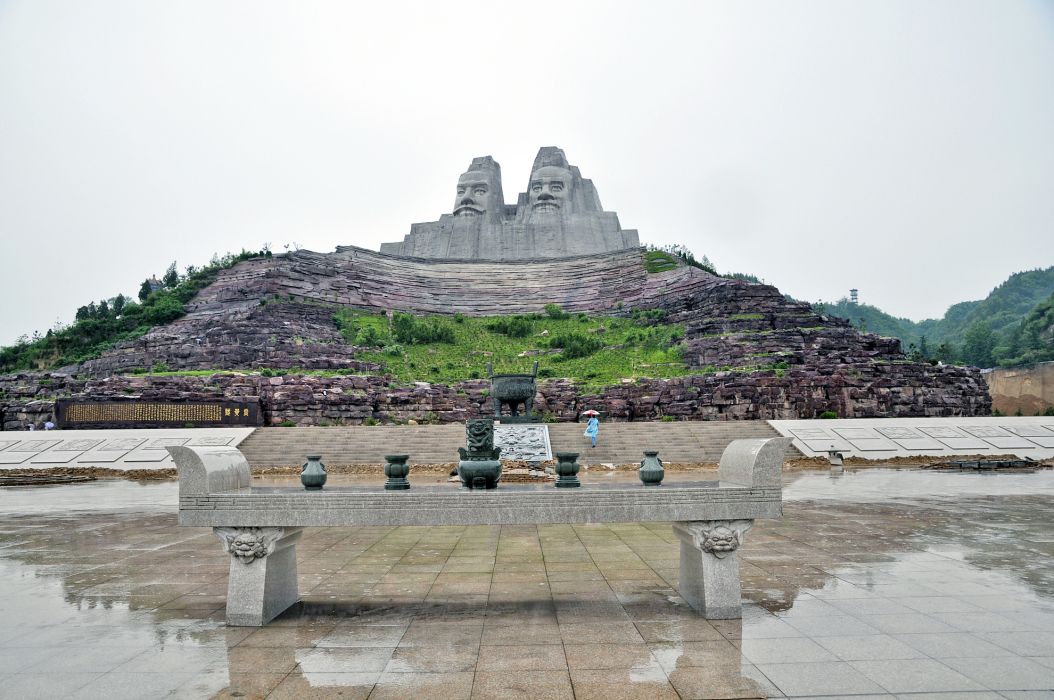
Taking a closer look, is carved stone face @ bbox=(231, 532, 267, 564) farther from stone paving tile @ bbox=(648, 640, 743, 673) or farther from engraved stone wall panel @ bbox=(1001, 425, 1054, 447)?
engraved stone wall panel @ bbox=(1001, 425, 1054, 447)

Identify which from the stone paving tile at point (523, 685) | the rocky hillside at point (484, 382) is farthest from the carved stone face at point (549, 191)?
the stone paving tile at point (523, 685)

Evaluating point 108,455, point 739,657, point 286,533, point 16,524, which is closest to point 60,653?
point 286,533

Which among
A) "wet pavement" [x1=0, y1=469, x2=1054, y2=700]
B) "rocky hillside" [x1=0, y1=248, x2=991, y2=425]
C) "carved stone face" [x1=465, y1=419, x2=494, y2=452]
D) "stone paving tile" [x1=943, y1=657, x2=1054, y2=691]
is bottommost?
"wet pavement" [x1=0, y1=469, x2=1054, y2=700]

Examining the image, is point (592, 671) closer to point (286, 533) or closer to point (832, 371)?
point (286, 533)

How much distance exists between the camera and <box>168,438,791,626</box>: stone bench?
5422mm

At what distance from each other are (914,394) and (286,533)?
29.0m

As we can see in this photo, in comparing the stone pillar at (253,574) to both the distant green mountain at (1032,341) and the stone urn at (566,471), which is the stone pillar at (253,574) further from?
the distant green mountain at (1032,341)

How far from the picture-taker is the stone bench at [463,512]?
213 inches

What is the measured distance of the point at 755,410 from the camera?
2759 centimetres

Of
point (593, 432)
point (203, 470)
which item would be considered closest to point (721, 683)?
point (203, 470)

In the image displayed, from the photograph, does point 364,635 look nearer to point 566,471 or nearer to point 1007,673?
point 566,471

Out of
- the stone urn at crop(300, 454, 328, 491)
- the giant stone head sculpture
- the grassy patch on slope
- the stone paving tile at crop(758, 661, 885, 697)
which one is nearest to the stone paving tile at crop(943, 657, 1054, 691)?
the stone paving tile at crop(758, 661, 885, 697)

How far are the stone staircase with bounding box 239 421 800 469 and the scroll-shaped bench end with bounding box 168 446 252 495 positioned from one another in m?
15.1

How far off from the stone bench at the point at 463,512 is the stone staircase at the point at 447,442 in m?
15.3
